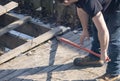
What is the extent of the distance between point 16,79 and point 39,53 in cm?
75

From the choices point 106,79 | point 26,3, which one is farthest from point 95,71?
point 26,3

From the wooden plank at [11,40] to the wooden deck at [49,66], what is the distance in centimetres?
61

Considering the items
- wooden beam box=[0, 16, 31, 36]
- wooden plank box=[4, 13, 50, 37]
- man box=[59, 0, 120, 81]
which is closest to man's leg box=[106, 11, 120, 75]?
man box=[59, 0, 120, 81]

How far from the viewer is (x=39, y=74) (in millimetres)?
4809

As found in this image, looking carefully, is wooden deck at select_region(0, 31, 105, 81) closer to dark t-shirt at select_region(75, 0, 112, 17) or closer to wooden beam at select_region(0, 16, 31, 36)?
wooden beam at select_region(0, 16, 31, 36)

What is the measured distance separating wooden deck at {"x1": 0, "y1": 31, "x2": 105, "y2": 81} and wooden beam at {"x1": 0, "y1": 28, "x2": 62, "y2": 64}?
0.06 metres

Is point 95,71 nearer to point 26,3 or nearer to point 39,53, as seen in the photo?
point 39,53

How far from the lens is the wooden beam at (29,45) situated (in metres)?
5.16

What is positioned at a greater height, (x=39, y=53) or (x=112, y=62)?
(x=112, y=62)

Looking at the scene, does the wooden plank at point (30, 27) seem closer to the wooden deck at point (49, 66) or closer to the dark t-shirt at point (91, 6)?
the wooden deck at point (49, 66)

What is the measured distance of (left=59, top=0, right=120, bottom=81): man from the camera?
3.75m

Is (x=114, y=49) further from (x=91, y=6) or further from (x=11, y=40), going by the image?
(x=11, y=40)

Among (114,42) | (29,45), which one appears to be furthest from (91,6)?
(29,45)

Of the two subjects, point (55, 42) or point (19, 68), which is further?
point (55, 42)
